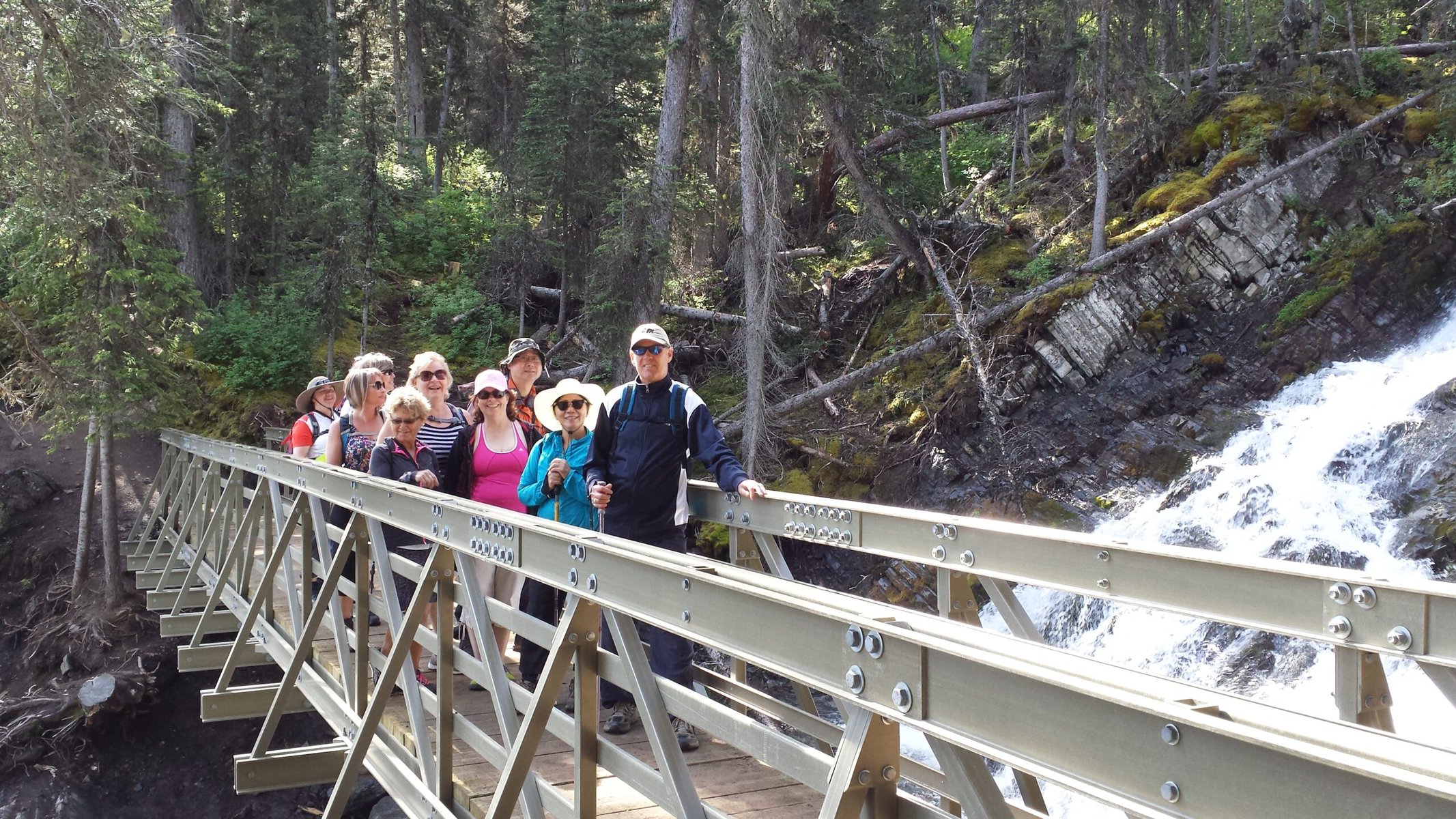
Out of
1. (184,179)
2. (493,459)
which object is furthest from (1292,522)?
(184,179)

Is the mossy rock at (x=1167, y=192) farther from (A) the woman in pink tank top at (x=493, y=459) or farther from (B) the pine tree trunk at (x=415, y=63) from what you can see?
(B) the pine tree trunk at (x=415, y=63)

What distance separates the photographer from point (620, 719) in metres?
4.88

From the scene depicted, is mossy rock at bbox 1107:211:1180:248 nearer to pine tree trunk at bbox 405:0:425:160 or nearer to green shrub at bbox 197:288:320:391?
green shrub at bbox 197:288:320:391

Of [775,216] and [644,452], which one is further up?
[775,216]

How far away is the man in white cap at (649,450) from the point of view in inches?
187

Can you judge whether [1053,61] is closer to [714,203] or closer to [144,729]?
[714,203]

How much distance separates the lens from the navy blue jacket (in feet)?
15.7

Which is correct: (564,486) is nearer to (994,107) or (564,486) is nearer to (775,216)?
(775,216)

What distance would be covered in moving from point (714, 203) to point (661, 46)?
3.70 m

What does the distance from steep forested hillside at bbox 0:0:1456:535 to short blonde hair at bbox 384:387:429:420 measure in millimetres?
4378

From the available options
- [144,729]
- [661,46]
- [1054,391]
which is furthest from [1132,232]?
[144,729]

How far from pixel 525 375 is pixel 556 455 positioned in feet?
3.31

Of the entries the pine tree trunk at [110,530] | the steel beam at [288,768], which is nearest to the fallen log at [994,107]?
the pine tree trunk at [110,530]

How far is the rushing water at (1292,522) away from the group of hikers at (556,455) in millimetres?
4124
